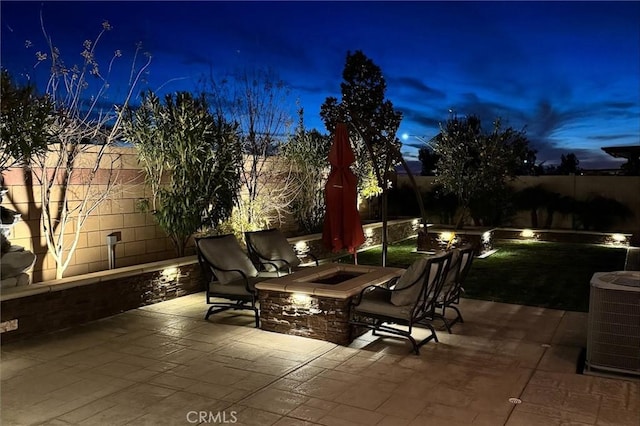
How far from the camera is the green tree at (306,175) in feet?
39.5

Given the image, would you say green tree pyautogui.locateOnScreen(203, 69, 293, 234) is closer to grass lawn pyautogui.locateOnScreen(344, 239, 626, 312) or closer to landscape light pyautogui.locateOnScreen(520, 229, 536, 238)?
grass lawn pyautogui.locateOnScreen(344, 239, 626, 312)

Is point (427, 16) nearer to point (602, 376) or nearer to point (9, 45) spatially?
point (9, 45)

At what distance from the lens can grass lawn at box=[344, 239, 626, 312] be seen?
758 cm

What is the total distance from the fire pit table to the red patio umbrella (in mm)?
1060

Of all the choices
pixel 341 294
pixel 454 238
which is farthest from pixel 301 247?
pixel 341 294

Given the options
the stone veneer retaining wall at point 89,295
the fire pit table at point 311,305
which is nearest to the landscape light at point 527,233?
the fire pit table at point 311,305

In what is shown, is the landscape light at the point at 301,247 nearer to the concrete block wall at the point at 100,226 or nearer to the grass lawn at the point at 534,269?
the grass lawn at the point at 534,269

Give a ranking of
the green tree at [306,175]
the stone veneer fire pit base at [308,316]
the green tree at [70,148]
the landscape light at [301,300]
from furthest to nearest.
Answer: the green tree at [306,175], the green tree at [70,148], the landscape light at [301,300], the stone veneer fire pit base at [308,316]

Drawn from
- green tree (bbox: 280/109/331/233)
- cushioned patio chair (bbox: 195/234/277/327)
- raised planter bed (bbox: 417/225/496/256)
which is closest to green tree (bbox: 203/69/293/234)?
green tree (bbox: 280/109/331/233)

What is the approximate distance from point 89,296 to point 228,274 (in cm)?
166

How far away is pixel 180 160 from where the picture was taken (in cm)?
795

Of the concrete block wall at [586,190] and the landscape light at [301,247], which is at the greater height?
the concrete block wall at [586,190]

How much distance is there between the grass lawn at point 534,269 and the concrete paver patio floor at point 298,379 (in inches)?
59.8
